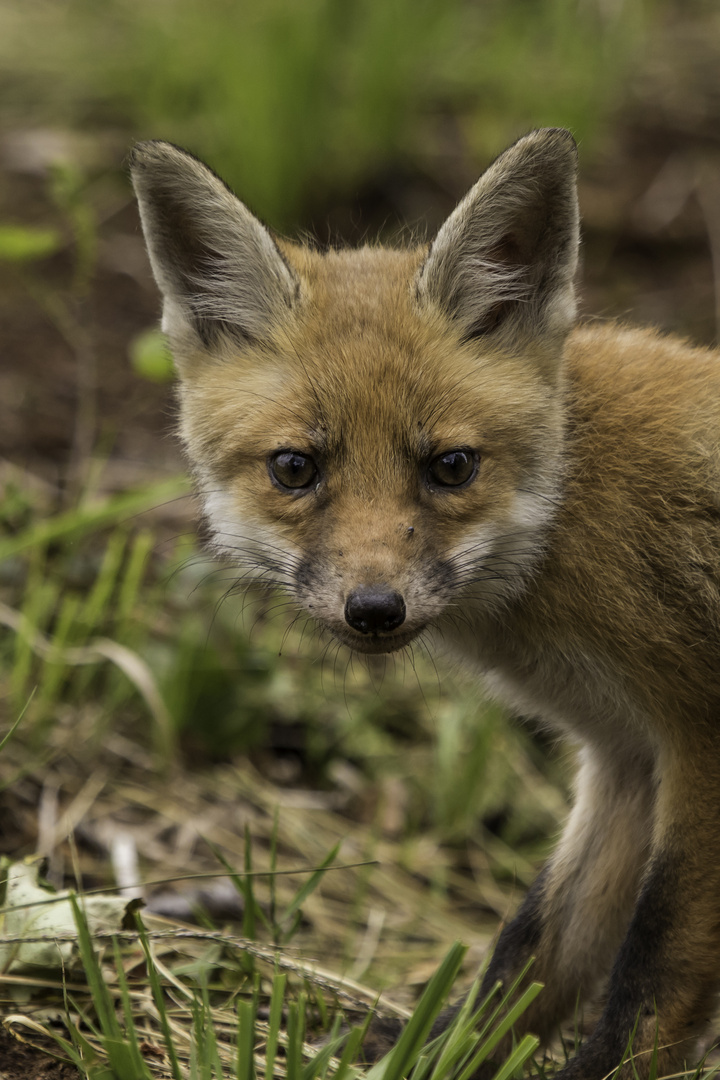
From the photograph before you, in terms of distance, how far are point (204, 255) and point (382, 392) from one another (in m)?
0.92

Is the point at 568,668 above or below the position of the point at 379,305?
below

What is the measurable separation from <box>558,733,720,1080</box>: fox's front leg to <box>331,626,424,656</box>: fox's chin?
825mm

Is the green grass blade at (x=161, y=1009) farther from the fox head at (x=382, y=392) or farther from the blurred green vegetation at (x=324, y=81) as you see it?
the blurred green vegetation at (x=324, y=81)

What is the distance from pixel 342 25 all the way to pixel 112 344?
299cm

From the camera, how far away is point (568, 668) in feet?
10.3

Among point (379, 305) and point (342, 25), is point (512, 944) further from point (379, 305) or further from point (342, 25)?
point (342, 25)

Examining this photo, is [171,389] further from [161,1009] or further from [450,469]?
[161,1009]

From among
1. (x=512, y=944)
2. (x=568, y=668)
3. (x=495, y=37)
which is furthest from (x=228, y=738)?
(x=495, y=37)

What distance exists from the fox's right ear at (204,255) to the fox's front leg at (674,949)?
6.03 ft

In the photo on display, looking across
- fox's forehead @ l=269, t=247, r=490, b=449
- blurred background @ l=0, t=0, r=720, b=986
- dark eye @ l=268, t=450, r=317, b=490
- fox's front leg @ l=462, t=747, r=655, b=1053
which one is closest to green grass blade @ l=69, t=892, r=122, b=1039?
blurred background @ l=0, t=0, r=720, b=986

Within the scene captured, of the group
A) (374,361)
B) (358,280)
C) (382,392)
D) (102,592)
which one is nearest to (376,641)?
(382,392)

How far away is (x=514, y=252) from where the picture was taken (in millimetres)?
3373

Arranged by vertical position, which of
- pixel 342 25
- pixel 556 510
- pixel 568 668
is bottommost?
pixel 568 668

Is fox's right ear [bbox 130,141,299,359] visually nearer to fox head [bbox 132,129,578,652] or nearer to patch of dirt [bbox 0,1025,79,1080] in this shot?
fox head [bbox 132,129,578,652]
